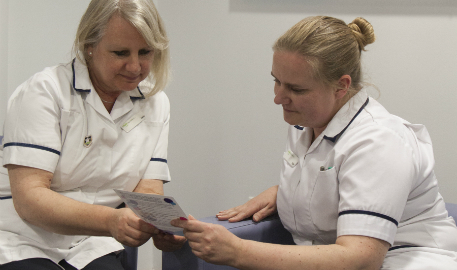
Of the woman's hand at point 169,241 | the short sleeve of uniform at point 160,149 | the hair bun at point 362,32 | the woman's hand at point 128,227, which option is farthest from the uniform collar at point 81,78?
the hair bun at point 362,32

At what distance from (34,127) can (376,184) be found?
1069mm

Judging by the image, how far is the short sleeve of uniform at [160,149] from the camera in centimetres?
179

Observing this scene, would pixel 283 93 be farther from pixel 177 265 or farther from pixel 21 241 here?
pixel 21 241

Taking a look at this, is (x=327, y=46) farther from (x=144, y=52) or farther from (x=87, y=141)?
(x=87, y=141)

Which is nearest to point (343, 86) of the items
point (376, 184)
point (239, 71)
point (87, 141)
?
point (376, 184)

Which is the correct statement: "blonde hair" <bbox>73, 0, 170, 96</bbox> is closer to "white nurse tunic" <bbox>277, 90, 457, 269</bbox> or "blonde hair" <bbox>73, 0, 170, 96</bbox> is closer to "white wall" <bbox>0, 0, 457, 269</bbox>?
"white nurse tunic" <bbox>277, 90, 457, 269</bbox>

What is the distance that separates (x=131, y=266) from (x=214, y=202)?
96cm

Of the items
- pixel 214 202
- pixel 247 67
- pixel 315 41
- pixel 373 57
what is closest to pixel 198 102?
pixel 247 67

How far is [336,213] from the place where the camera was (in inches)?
Answer: 56.9

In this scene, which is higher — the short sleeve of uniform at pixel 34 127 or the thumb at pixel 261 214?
the short sleeve of uniform at pixel 34 127

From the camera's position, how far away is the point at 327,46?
1374 millimetres

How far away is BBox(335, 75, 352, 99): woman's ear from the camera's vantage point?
55.4 inches

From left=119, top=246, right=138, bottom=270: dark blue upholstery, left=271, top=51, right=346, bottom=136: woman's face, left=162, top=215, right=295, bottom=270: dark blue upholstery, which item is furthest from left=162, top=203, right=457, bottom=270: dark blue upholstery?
left=271, top=51, right=346, bottom=136: woman's face

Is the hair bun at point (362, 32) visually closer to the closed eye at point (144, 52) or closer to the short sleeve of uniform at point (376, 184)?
the short sleeve of uniform at point (376, 184)
